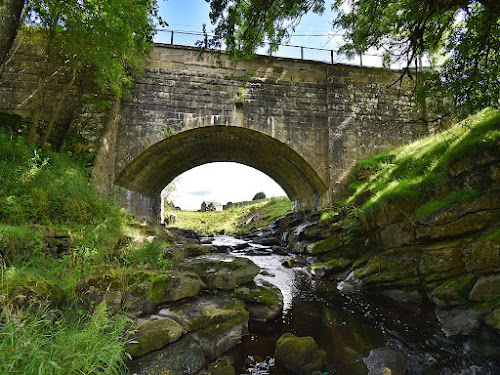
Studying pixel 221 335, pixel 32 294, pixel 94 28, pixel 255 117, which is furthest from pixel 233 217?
pixel 32 294

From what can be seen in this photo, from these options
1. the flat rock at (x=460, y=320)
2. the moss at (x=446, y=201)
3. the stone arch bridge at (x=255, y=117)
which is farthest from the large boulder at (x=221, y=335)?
the stone arch bridge at (x=255, y=117)

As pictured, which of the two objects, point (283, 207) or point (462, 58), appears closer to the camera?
point (462, 58)

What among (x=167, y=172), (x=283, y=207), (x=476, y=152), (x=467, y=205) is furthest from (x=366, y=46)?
(x=283, y=207)

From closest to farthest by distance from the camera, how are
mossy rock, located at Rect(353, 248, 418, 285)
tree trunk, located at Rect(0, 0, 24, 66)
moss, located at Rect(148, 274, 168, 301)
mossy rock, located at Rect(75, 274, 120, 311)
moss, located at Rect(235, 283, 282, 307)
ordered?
1. mossy rock, located at Rect(75, 274, 120, 311)
2. moss, located at Rect(148, 274, 168, 301)
3. tree trunk, located at Rect(0, 0, 24, 66)
4. moss, located at Rect(235, 283, 282, 307)
5. mossy rock, located at Rect(353, 248, 418, 285)

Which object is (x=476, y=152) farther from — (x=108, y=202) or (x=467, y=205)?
(x=108, y=202)

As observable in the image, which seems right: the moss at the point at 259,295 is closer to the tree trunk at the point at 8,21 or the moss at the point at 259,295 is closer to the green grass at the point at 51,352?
the green grass at the point at 51,352

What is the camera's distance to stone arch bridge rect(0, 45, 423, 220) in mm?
9641

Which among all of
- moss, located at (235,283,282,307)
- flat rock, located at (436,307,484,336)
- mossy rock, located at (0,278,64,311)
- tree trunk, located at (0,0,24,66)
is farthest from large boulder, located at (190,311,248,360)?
tree trunk, located at (0,0,24,66)

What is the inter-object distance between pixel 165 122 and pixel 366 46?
732 centimetres

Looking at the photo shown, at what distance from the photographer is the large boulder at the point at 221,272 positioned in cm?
482

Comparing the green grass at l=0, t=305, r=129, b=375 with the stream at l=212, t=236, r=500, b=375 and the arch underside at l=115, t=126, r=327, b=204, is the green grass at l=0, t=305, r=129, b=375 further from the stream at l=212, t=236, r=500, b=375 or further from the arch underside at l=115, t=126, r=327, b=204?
the arch underside at l=115, t=126, r=327, b=204

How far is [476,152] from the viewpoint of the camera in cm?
509

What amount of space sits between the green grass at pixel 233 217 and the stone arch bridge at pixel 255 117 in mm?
11342

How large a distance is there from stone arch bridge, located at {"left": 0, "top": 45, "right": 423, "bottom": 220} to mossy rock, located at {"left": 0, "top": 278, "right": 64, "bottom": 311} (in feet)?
21.3
